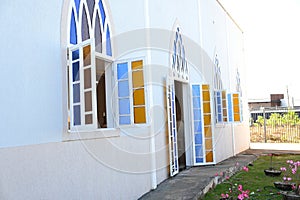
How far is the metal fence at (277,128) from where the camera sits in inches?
562

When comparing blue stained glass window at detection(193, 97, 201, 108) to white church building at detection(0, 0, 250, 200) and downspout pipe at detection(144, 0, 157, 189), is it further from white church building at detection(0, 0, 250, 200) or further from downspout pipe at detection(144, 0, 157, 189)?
downspout pipe at detection(144, 0, 157, 189)

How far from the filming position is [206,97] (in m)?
7.50

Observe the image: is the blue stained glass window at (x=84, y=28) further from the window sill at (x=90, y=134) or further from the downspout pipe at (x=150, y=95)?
the downspout pipe at (x=150, y=95)

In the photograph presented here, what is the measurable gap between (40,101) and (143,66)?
1.91m

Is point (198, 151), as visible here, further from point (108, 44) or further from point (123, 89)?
point (108, 44)

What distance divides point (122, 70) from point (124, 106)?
0.49 meters

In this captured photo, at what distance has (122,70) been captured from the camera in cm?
429

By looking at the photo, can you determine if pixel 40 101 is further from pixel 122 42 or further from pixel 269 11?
pixel 269 11

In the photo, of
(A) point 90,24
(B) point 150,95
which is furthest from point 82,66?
(B) point 150,95

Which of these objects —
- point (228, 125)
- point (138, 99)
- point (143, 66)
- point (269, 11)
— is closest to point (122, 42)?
point (143, 66)

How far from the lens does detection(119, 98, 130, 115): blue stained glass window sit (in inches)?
168

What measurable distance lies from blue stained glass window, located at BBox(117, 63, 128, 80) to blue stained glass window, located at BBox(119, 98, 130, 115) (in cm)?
32

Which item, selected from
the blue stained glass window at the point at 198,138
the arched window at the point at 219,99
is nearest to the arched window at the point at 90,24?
the blue stained glass window at the point at 198,138

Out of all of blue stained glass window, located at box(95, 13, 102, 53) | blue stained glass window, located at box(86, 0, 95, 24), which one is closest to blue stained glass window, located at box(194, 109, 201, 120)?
blue stained glass window, located at box(95, 13, 102, 53)
